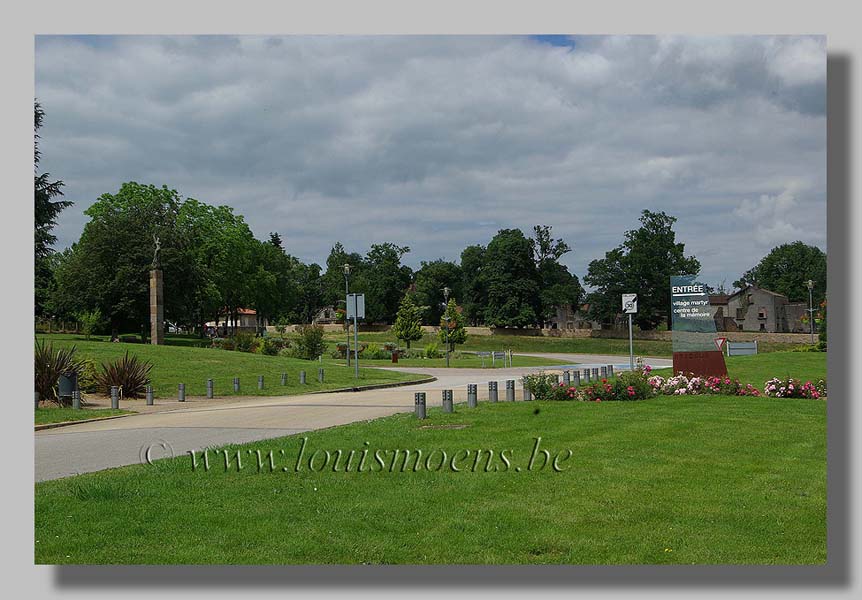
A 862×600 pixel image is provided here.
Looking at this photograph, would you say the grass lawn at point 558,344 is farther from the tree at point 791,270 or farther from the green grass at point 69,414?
the green grass at point 69,414

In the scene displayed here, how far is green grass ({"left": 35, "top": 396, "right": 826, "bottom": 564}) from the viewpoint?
6355mm

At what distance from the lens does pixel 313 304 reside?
132125 mm

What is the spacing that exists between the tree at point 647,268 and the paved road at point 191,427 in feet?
206

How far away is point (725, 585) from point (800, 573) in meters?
0.63

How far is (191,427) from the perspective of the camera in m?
15.9

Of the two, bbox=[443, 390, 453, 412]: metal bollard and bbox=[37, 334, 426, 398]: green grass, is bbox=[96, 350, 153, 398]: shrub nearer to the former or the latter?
bbox=[37, 334, 426, 398]: green grass

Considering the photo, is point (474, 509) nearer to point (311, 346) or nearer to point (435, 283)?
point (311, 346)

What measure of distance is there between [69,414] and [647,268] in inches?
2848

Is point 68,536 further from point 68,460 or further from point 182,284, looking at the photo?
point 182,284

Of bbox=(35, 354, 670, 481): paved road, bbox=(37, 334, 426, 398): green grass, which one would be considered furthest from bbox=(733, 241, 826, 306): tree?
bbox=(35, 354, 670, 481): paved road

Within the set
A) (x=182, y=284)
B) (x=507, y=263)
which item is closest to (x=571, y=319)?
(x=507, y=263)

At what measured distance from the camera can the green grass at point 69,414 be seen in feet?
57.1

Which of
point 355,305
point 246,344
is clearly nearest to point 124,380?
point 355,305

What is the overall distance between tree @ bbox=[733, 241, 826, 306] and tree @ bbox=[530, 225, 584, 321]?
80.7 ft
